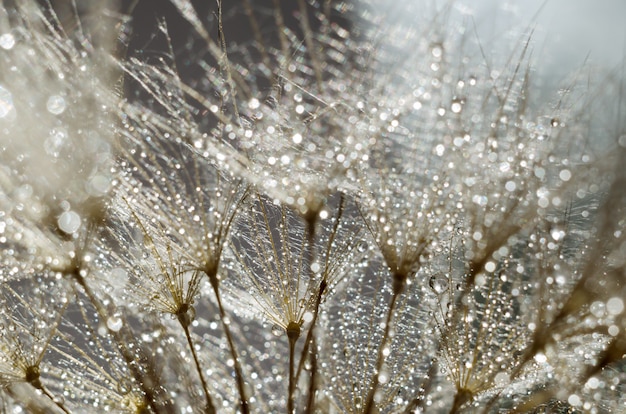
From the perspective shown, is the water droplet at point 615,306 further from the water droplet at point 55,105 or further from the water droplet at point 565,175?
the water droplet at point 55,105

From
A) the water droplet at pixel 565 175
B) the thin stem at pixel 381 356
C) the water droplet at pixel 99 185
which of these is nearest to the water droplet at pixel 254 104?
the water droplet at pixel 99 185

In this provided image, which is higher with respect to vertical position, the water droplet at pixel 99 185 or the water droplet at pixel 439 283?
the water droplet at pixel 439 283

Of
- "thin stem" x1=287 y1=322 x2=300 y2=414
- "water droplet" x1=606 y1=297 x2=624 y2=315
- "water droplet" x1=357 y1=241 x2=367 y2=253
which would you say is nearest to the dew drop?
"thin stem" x1=287 y1=322 x2=300 y2=414

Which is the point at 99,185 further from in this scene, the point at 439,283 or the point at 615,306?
the point at 615,306

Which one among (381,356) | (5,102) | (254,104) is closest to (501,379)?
(381,356)

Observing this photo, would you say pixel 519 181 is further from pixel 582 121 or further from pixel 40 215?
pixel 40 215
